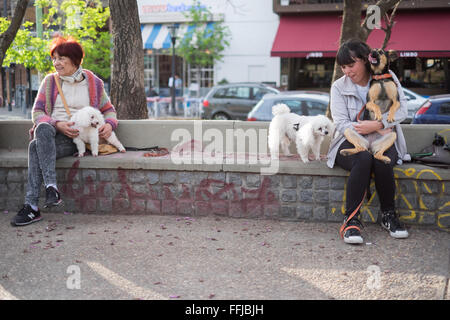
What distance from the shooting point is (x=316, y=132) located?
4598 millimetres

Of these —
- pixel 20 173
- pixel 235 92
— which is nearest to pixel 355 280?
pixel 20 173

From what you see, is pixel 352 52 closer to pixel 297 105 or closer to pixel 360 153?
pixel 360 153

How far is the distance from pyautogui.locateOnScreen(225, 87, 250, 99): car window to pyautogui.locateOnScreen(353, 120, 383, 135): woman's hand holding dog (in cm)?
1206

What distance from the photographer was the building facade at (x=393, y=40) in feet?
61.8

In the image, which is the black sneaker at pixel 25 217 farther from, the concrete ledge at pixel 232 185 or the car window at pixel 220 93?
the car window at pixel 220 93

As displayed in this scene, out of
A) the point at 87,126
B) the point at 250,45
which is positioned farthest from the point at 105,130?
the point at 250,45

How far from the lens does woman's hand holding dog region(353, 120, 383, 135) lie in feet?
14.1

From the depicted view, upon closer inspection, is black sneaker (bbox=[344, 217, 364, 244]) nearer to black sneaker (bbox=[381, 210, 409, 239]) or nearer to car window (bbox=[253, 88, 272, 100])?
black sneaker (bbox=[381, 210, 409, 239])

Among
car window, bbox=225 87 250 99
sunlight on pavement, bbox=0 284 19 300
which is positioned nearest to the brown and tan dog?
sunlight on pavement, bbox=0 284 19 300

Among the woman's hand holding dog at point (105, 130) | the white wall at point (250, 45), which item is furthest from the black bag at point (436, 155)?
the white wall at point (250, 45)

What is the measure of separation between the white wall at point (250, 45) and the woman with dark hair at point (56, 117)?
63.1ft

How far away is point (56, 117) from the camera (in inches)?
198

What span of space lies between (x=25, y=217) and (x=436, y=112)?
8.82m

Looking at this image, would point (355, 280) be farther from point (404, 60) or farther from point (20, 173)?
point (404, 60)
